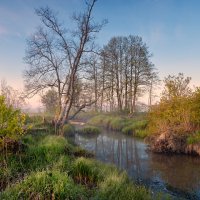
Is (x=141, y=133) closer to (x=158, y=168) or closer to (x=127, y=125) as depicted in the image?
(x=127, y=125)

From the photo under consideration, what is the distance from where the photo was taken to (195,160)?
48.3 feet

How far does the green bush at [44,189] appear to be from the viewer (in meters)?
6.20

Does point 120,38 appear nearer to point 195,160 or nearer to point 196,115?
point 196,115

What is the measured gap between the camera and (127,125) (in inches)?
1160

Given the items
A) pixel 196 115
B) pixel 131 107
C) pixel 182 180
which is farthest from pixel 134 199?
pixel 131 107

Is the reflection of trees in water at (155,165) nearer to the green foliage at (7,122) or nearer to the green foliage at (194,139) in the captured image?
the green foliage at (194,139)

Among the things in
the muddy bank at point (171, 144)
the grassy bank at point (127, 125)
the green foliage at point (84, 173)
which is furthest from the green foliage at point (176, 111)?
the green foliage at point (84, 173)

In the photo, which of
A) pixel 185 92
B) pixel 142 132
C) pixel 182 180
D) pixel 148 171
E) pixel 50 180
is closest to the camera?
pixel 50 180

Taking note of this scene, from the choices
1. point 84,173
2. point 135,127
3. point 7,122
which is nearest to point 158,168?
point 84,173

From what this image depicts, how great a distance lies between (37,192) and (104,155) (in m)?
9.78

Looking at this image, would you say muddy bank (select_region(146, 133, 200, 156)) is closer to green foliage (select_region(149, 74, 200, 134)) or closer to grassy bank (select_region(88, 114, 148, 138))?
green foliage (select_region(149, 74, 200, 134))

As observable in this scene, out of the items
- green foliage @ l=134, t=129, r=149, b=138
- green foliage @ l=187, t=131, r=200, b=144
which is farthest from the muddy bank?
green foliage @ l=134, t=129, r=149, b=138

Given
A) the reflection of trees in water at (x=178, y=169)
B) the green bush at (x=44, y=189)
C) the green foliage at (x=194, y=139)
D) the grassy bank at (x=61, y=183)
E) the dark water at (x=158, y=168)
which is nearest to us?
the green bush at (x=44, y=189)

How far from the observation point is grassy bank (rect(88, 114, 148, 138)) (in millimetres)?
24966
